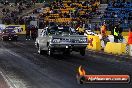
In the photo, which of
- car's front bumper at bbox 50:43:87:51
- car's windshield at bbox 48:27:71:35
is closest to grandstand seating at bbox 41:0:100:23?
car's windshield at bbox 48:27:71:35

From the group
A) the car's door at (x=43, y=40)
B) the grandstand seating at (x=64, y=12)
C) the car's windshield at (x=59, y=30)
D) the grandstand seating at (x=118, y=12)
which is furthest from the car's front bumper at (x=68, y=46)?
the grandstand seating at (x=64, y=12)

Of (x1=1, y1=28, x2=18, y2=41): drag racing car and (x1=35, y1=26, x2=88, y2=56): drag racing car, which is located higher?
(x1=35, y1=26, x2=88, y2=56): drag racing car

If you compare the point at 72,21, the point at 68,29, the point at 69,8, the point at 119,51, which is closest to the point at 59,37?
the point at 68,29

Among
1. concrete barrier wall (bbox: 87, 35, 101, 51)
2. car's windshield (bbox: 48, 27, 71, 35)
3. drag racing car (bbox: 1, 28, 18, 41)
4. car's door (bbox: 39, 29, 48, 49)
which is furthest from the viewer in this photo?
drag racing car (bbox: 1, 28, 18, 41)

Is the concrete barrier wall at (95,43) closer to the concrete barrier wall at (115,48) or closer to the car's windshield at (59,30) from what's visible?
the concrete barrier wall at (115,48)

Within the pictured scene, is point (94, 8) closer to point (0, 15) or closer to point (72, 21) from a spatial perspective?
point (72, 21)

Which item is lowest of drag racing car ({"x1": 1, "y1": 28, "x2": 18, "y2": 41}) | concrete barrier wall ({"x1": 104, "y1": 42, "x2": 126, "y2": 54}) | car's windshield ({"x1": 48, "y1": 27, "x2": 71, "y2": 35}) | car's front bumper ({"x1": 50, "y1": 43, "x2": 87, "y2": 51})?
drag racing car ({"x1": 1, "y1": 28, "x2": 18, "y2": 41})

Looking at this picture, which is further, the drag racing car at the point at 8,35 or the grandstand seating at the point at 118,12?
the grandstand seating at the point at 118,12

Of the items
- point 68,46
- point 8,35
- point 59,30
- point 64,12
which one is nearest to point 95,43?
point 59,30

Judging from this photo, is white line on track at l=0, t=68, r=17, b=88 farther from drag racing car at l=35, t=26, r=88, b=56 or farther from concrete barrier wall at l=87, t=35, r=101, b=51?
concrete barrier wall at l=87, t=35, r=101, b=51

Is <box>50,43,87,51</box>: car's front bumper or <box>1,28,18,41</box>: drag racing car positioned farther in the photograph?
<box>1,28,18,41</box>: drag racing car

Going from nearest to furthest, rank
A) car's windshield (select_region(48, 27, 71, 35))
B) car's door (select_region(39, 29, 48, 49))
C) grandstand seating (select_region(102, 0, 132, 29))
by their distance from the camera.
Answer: car's windshield (select_region(48, 27, 71, 35))
car's door (select_region(39, 29, 48, 49))
grandstand seating (select_region(102, 0, 132, 29))

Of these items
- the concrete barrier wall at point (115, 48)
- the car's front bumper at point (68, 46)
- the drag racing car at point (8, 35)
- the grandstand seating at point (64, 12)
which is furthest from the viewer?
the grandstand seating at point (64, 12)

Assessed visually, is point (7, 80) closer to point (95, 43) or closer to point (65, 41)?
point (65, 41)
